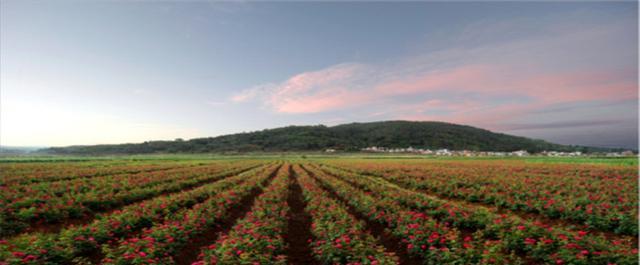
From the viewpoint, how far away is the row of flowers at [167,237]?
6.27 meters

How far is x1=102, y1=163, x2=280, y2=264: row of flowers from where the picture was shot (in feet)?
20.6

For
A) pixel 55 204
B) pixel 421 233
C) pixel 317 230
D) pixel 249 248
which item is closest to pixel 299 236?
pixel 317 230

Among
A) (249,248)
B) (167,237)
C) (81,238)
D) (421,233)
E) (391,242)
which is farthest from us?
(391,242)

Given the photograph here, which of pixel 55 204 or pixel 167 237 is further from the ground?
pixel 167 237

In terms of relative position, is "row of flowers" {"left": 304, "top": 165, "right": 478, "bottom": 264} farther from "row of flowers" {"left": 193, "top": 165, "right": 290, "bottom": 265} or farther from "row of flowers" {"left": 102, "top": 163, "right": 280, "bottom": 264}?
"row of flowers" {"left": 102, "top": 163, "right": 280, "bottom": 264}

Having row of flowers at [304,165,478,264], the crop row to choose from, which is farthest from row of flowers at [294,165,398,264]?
the crop row

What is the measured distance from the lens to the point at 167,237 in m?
7.89

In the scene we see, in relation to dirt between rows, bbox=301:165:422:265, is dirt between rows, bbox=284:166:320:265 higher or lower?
lower

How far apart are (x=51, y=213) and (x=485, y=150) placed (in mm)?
216749

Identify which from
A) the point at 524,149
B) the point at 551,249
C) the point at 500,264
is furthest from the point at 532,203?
the point at 524,149

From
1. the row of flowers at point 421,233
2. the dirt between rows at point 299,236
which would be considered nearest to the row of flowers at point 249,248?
→ the dirt between rows at point 299,236

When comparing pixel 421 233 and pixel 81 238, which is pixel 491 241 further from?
pixel 81 238

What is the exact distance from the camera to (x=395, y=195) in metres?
16.8

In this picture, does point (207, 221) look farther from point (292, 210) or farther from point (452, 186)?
point (452, 186)
